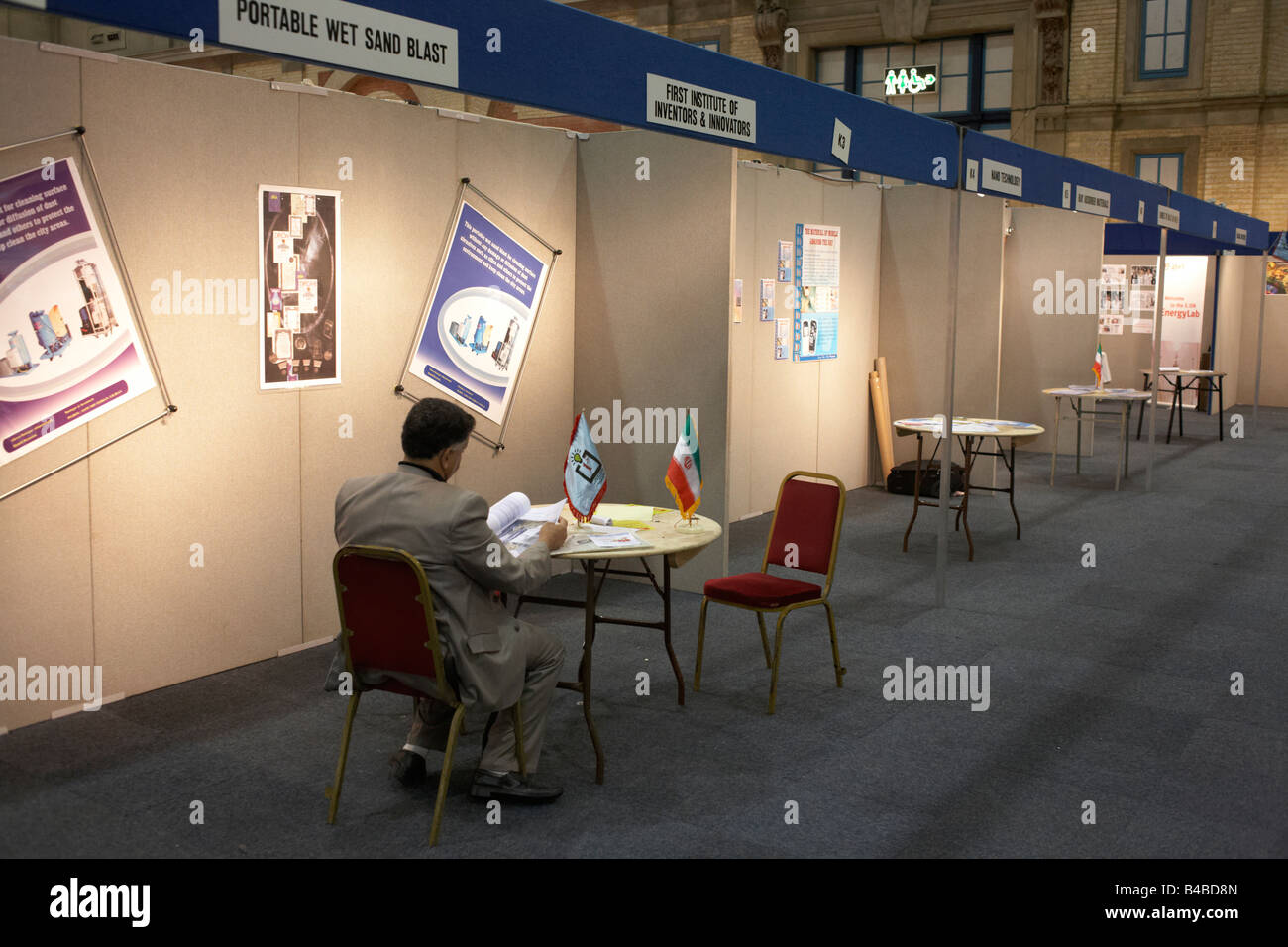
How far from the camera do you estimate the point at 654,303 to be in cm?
649

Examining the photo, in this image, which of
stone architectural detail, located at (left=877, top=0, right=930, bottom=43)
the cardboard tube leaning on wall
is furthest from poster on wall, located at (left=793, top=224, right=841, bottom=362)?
stone architectural detail, located at (left=877, top=0, right=930, bottom=43)

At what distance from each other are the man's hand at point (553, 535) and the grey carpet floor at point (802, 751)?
0.80 m

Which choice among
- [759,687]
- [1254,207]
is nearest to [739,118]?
[759,687]

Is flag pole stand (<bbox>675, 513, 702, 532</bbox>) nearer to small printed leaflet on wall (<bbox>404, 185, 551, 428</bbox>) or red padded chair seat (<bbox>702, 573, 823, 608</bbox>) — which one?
red padded chair seat (<bbox>702, 573, 823, 608</bbox>)

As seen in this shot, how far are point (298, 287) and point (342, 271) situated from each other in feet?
0.83

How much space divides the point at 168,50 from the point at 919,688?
16.6 meters

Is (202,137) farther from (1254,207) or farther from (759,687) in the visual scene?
(1254,207)

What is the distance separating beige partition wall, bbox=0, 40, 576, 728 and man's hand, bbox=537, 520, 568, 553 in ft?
5.69

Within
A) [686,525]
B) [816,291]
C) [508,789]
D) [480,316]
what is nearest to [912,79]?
[816,291]

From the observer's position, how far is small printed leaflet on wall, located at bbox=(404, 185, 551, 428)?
5.90 metres

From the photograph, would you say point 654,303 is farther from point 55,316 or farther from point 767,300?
point 55,316

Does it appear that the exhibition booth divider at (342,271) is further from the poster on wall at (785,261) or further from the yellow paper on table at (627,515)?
the yellow paper on table at (627,515)

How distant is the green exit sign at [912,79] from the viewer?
17516mm

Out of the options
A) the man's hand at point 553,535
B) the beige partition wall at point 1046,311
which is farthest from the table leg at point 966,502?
the beige partition wall at point 1046,311
